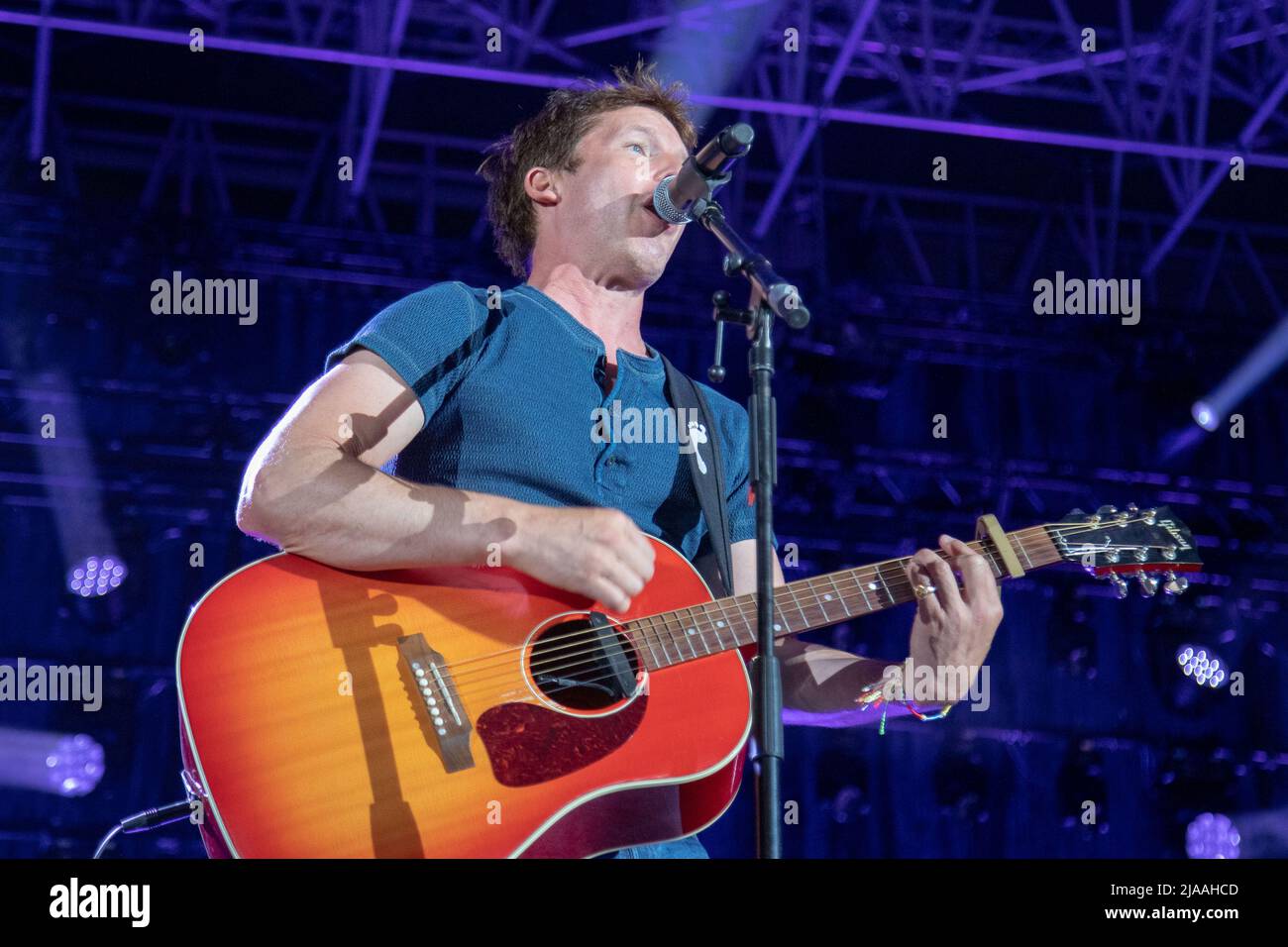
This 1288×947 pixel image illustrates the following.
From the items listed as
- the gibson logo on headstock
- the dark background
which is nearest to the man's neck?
the gibson logo on headstock

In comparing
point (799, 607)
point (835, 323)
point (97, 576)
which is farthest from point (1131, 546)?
point (97, 576)

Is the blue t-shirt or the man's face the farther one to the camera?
the man's face

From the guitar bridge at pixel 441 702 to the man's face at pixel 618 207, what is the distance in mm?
1224

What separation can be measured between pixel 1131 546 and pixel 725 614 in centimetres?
114

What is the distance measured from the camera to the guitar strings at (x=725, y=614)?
8.87ft

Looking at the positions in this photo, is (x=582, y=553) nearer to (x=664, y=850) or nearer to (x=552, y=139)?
(x=664, y=850)

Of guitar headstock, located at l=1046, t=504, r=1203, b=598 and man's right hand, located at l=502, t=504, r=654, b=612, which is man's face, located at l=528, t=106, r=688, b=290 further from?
guitar headstock, located at l=1046, t=504, r=1203, b=598

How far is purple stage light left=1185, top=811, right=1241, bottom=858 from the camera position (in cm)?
858

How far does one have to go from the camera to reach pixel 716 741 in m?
2.71

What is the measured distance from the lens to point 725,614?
2.93 meters
